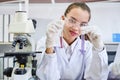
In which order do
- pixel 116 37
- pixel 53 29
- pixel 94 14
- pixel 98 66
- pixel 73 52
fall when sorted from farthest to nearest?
pixel 94 14
pixel 116 37
pixel 73 52
pixel 98 66
pixel 53 29

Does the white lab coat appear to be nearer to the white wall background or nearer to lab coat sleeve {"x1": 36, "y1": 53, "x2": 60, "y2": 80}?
lab coat sleeve {"x1": 36, "y1": 53, "x2": 60, "y2": 80}

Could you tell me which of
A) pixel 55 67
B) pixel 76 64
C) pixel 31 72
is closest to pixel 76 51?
pixel 76 64

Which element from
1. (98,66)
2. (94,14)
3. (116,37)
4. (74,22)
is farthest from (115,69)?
(94,14)

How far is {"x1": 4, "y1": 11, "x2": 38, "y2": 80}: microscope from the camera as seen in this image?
1.25 metres

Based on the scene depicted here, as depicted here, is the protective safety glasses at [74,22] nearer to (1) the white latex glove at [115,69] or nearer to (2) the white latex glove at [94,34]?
(2) the white latex glove at [94,34]

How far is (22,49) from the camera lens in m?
1.31

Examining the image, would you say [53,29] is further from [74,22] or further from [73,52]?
[73,52]

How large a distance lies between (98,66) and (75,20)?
0.98ft

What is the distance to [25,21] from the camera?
1285 millimetres

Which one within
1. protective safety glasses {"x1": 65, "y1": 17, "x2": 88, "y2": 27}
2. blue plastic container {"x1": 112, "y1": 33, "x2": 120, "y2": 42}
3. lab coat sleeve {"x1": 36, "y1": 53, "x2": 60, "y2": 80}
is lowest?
lab coat sleeve {"x1": 36, "y1": 53, "x2": 60, "y2": 80}

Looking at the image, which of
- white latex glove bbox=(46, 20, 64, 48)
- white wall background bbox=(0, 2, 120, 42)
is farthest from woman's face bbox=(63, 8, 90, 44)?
white wall background bbox=(0, 2, 120, 42)

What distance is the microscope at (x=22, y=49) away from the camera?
125cm

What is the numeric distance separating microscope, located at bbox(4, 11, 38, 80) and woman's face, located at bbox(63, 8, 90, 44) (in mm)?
214

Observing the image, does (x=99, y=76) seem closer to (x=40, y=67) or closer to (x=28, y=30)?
(x=40, y=67)
